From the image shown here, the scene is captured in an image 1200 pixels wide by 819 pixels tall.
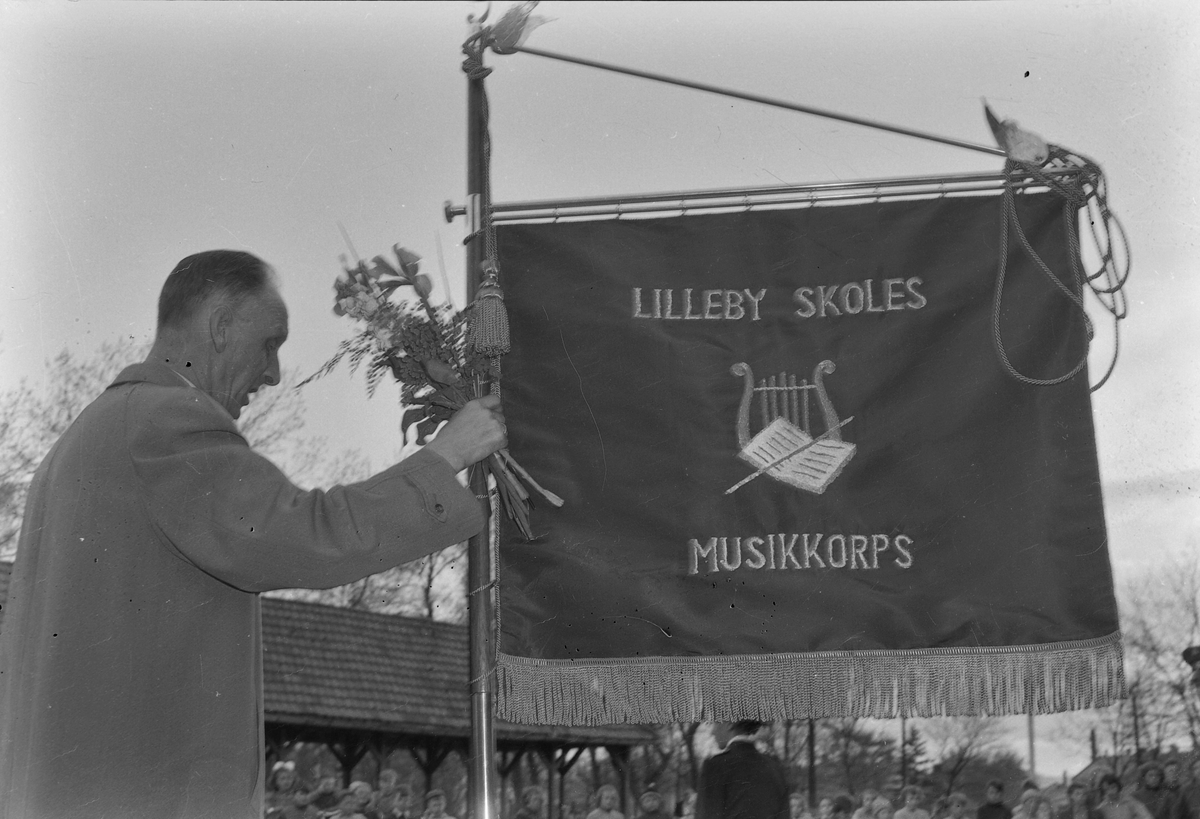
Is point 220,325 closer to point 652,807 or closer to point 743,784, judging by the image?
point 743,784

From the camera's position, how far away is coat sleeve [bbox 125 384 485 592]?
7.38ft

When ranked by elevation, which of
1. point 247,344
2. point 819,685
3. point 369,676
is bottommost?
point 819,685

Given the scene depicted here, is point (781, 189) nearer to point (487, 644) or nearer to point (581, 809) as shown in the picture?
point (487, 644)

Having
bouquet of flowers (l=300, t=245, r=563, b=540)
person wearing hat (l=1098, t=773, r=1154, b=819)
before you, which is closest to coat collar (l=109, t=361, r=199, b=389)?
bouquet of flowers (l=300, t=245, r=563, b=540)

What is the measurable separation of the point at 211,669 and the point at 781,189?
89.2 inches

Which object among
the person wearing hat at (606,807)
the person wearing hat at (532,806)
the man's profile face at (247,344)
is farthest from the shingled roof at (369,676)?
the man's profile face at (247,344)

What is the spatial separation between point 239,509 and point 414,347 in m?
1.22

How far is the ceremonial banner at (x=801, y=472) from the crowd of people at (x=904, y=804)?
4414 millimetres

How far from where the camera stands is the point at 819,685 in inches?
138

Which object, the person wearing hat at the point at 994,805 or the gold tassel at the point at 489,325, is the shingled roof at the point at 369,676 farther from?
the gold tassel at the point at 489,325

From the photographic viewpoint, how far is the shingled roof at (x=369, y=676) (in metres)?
14.7

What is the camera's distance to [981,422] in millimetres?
3629

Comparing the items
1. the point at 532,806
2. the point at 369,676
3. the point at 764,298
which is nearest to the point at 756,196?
the point at 764,298

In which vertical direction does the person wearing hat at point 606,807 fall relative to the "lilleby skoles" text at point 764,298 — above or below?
below
